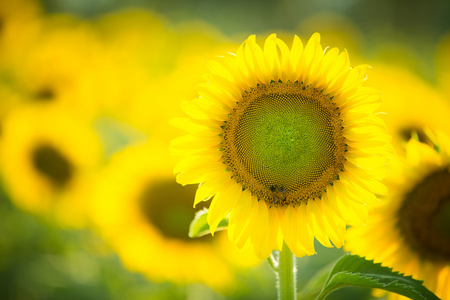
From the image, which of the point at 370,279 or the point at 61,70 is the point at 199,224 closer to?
the point at 370,279

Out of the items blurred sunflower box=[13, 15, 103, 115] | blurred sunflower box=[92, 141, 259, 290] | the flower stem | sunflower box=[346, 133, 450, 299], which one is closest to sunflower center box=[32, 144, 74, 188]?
blurred sunflower box=[13, 15, 103, 115]

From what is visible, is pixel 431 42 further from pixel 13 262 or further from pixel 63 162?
pixel 13 262

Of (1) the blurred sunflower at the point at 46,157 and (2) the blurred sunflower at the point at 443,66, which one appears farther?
(2) the blurred sunflower at the point at 443,66

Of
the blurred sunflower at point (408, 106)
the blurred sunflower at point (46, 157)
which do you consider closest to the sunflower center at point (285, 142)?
the blurred sunflower at point (408, 106)

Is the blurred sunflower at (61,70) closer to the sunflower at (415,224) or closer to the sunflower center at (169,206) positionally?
the sunflower center at (169,206)

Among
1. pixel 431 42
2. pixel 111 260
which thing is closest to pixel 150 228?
pixel 111 260

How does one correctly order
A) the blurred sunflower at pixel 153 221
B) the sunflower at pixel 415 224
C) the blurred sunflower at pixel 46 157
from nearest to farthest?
the sunflower at pixel 415 224 → the blurred sunflower at pixel 153 221 → the blurred sunflower at pixel 46 157
